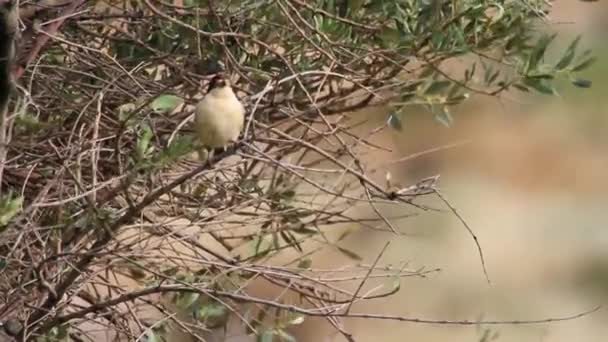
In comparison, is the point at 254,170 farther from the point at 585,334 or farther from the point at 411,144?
the point at 411,144

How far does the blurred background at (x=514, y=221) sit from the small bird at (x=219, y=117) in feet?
7.39

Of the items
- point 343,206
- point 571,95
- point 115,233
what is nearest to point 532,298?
point 571,95

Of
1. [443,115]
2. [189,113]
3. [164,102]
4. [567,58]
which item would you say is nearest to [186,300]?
[189,113]

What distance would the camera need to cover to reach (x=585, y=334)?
4305mm

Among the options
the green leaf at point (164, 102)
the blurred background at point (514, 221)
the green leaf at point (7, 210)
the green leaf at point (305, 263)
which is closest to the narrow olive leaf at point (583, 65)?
the green leaf at point (305, 263)

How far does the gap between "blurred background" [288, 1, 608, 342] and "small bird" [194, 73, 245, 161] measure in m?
2.25

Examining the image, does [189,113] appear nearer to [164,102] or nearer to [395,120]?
[164,102]

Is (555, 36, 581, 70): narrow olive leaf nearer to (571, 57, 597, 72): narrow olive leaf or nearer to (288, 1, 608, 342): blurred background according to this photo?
(571, 57, 597, 72): narrow olive leaf

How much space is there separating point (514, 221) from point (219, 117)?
3.58 m

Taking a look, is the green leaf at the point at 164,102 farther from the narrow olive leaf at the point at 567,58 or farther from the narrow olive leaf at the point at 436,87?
the narrow olive leaf at the point at 567,58

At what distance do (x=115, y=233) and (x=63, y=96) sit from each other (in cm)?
30

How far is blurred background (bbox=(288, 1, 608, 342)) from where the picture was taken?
4.39 meters

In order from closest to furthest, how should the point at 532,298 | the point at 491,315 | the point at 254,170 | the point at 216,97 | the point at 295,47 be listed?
1. the point at 216,97
2. the point at 295,47
3. the point at 254,170
4. the point at 491,315
5. the point at 532,298

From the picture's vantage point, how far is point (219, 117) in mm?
1608
